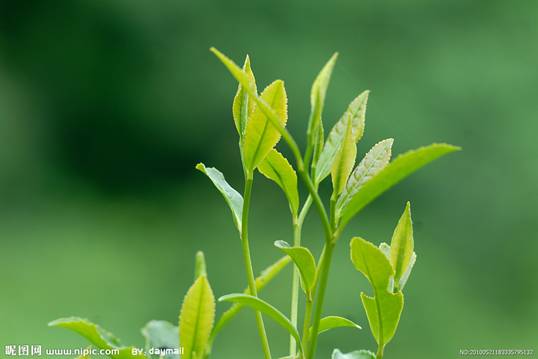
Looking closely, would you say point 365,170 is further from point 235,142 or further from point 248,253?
point 235,142

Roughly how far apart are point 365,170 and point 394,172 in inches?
1.7

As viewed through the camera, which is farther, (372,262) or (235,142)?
(235,142)

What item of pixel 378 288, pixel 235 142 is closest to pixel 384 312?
pixel 378 288

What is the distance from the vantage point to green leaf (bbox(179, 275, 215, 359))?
28cm

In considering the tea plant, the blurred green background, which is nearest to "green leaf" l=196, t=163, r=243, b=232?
the tea plant

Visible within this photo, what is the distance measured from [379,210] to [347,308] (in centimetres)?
42

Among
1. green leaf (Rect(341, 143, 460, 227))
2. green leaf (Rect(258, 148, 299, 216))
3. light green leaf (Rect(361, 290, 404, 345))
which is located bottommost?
light green leaf (Rect(361, 290, 404, 345))

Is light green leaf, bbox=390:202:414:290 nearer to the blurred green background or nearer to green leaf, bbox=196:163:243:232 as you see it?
green leaf, bbox=196:163:243:232

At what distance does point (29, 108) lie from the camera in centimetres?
283

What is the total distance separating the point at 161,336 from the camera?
1.09 ft

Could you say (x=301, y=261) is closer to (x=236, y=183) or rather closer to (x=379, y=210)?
(x=379, y=210)

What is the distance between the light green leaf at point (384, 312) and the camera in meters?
0.30

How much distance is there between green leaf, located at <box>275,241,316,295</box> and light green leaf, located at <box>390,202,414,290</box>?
37mm

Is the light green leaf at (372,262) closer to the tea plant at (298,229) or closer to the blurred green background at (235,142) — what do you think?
the tea plant at (298,229)
